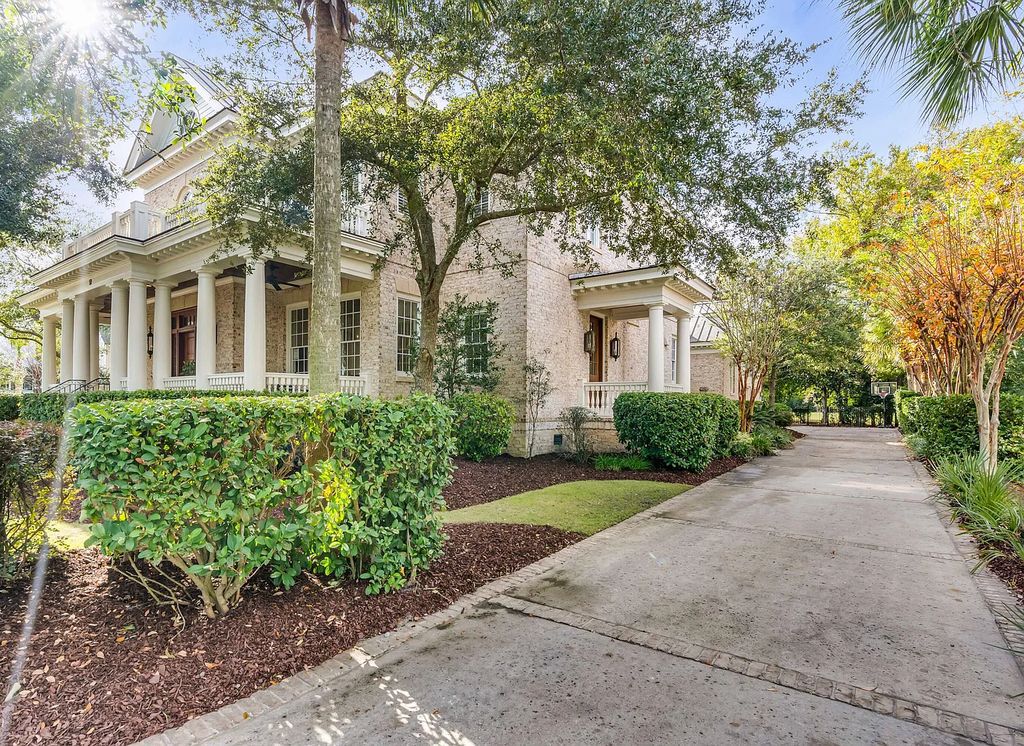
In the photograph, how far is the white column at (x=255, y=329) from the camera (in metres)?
10.7

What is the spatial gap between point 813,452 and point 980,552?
10231 mm

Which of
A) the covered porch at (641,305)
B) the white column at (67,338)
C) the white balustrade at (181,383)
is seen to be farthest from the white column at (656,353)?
the white column at (67,338)

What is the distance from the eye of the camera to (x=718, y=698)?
111 inches

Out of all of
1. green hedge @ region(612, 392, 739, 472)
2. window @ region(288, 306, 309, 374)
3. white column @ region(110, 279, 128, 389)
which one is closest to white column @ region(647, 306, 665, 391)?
green hedge @ region(612, 392, 739, 472)

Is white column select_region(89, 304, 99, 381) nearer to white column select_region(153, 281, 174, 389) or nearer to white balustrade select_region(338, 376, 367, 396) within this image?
white column select_region(153, 281, 174, 389)

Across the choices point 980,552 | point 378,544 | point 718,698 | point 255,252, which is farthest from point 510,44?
point 980,552

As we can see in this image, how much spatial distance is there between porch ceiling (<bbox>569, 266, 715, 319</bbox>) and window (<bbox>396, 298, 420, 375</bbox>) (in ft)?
14.0

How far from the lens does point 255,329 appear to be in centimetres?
1071

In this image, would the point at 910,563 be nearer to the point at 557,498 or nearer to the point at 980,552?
the point at 980,552

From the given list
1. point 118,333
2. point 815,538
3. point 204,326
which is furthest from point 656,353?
point 118,333

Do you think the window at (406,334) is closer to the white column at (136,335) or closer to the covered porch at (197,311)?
the covered porch at (197,311)

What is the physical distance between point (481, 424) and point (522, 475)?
1.27m

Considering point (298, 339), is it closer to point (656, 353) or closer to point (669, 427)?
point (656, 353)

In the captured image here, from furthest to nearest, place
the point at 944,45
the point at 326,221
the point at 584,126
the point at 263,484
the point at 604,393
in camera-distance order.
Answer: the point at 604,393, the point at 584,126, the point at 944,45, the point at 326,221, the point at 263,484
